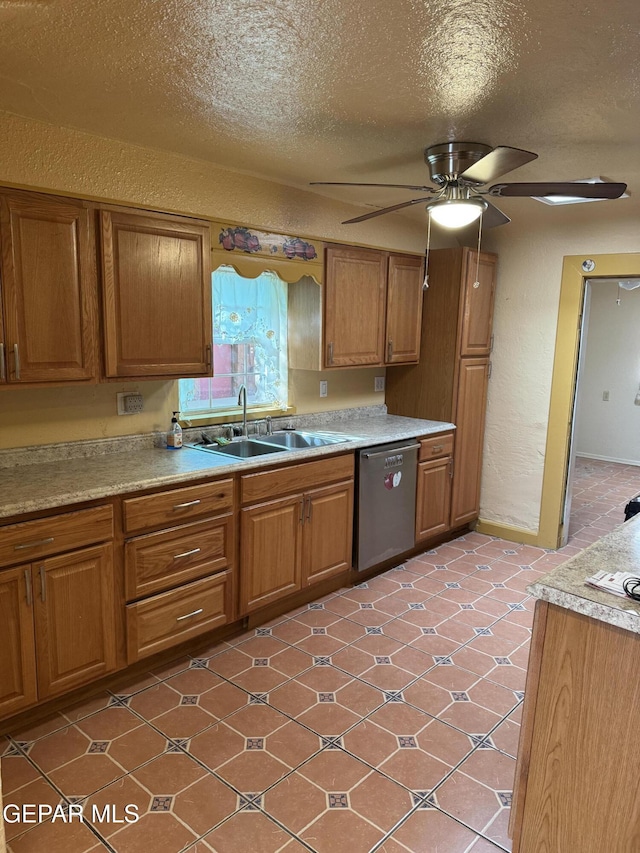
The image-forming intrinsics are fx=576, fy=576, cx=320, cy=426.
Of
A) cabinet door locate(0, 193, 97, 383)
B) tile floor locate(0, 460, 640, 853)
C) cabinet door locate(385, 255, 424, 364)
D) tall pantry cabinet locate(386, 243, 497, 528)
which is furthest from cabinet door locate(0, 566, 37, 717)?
tall pantry cabinet locate(386, 243, 497, 528)

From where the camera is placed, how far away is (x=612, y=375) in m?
7.00

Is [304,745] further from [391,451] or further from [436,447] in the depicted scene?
[436,447]

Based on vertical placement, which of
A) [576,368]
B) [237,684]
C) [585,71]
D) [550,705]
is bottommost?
[237,684]

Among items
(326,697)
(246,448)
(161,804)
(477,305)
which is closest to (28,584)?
(161,804)

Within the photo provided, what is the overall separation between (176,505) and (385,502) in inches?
61.1

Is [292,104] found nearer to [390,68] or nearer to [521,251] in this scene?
[390,68]

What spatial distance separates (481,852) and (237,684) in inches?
47.5

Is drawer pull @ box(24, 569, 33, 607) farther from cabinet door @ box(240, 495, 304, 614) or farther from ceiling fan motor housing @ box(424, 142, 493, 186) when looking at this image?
ceiling fan motor housing @ box(424, 142, 493, 186)

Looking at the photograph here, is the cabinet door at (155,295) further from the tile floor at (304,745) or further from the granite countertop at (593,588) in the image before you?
the granite countertop at (593,588)

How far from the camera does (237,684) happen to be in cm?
260

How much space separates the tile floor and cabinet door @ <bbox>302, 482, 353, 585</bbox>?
25 cm

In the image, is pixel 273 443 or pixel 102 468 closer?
pixel 102 468

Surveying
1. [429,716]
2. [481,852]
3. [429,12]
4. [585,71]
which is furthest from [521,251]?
[481,852]

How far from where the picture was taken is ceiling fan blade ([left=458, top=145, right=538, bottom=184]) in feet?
6.68
